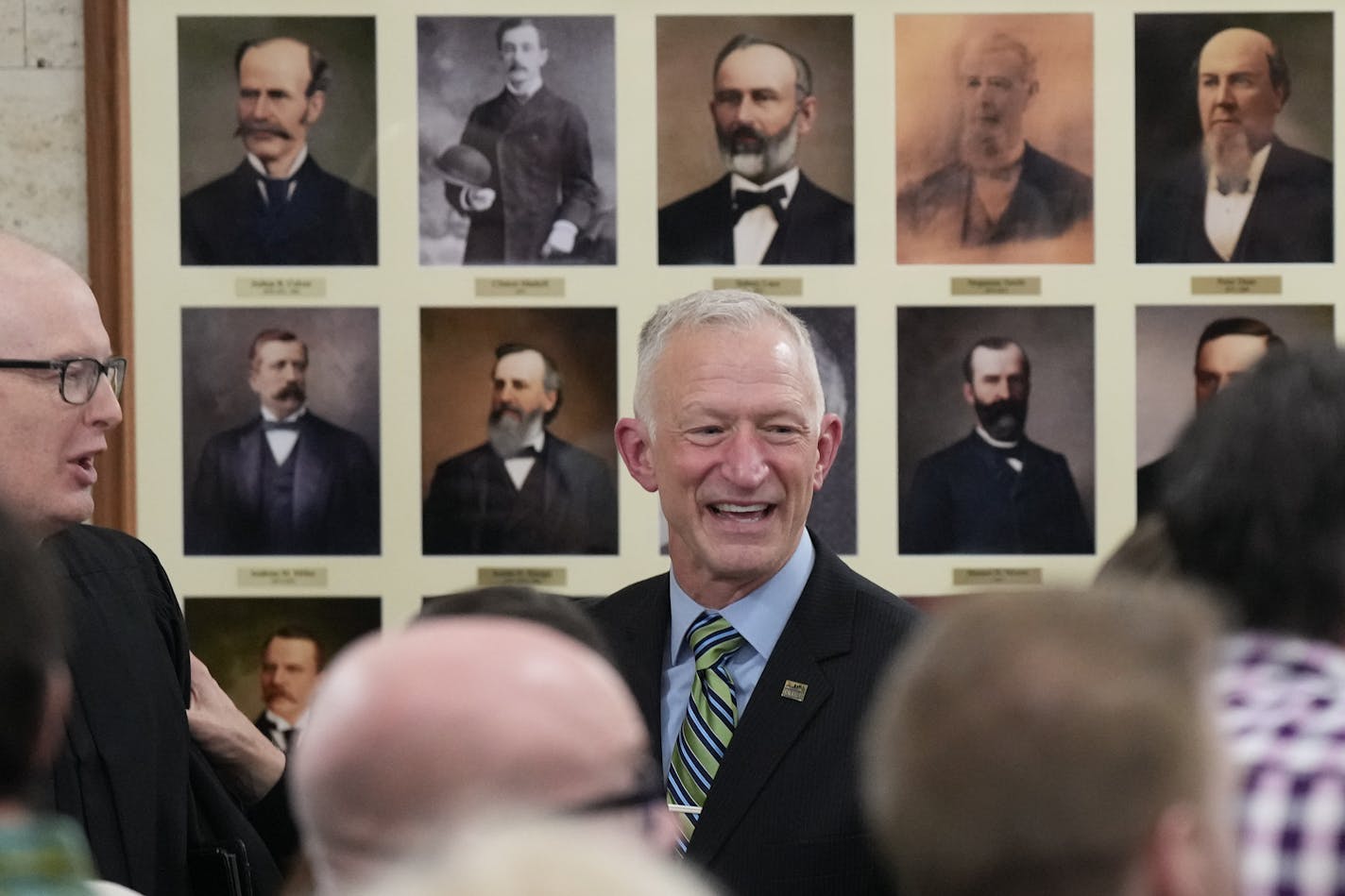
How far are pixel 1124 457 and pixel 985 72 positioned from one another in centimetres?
88

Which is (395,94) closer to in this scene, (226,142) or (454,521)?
(226,142)

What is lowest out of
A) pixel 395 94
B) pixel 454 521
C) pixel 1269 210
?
pixel 454 521

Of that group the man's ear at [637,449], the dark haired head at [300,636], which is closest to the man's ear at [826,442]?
the man's ear at [637,449]

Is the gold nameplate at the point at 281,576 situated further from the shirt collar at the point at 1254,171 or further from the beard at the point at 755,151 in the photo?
the shirt collar at the point at 1254,171

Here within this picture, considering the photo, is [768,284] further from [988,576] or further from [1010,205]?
[988,576]

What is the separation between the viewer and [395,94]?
3.76 m

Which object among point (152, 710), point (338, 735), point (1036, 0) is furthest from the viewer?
point (1036, 0)

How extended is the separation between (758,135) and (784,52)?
0.19 m

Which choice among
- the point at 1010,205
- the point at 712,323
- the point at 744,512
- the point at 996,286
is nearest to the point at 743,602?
the point at 744,512

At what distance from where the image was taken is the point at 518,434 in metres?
3.79

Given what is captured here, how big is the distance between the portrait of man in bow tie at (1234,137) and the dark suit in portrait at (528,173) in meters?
1.20

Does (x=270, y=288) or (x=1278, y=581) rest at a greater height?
(x=270, y=288)

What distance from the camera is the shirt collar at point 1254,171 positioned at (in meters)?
3.75

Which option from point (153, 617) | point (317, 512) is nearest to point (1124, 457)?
point (317, 512)
